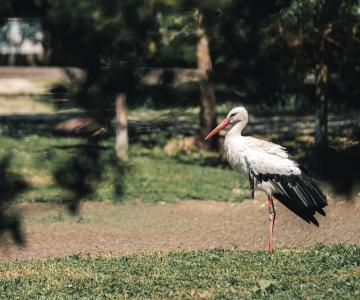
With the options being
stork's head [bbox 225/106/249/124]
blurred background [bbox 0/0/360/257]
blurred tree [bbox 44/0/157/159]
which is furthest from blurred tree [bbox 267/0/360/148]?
blurred tree [bbox 44/0/157/159]

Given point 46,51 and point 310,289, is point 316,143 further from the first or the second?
point 46,51

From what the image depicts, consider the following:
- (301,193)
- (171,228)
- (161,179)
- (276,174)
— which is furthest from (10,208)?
(301,193)

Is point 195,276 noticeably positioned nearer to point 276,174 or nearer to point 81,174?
point 81,174

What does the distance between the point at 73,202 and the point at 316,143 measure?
41.6 ft

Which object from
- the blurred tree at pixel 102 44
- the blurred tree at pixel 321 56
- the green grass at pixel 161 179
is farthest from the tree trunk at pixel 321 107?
the blurred tree at pixel 102 44

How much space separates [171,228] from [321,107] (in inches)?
238

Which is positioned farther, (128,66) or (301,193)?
(301,193)

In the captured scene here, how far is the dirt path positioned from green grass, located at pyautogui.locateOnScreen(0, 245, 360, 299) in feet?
8.29

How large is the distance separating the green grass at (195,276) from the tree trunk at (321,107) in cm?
917

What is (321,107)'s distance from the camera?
1833 centimetres

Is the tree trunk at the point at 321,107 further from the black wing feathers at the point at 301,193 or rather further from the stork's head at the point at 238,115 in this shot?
the black wing feathers at the point at 301,193

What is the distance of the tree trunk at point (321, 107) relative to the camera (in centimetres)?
1816

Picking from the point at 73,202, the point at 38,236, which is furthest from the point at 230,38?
the point at 38,236

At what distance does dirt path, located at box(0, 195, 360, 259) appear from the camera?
12.1 metres
